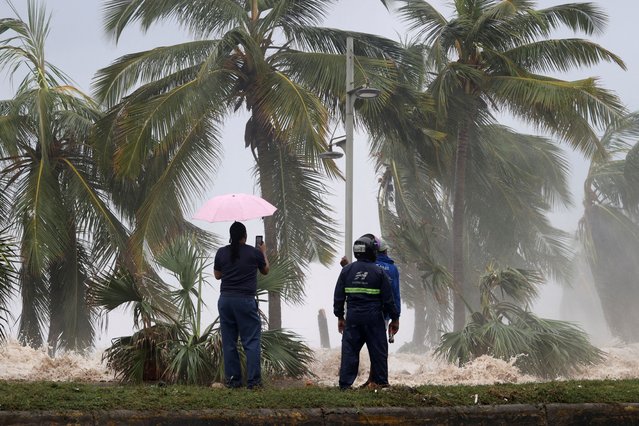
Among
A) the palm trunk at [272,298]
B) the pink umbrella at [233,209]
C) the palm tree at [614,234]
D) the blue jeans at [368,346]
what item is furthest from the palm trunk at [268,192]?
the palm tree at [614,234]

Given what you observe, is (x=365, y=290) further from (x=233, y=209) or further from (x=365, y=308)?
(x=233, y=209)

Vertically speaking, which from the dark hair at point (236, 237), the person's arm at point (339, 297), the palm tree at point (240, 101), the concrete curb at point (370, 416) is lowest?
the concrete curb at point (370, 416)

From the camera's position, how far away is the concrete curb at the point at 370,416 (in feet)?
26.4

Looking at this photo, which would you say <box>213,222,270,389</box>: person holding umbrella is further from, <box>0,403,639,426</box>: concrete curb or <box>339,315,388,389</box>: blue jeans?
<box>0,403,639,426</box>: concrete curb

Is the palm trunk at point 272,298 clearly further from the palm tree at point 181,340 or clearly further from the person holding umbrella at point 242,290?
the person holding umbrella at point 242,290

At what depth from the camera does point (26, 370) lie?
17188mm

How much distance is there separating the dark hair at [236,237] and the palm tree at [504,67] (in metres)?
13.1

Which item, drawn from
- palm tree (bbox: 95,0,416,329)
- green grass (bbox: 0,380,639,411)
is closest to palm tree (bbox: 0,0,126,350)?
palm tree (bbox: 95,0,416,329)

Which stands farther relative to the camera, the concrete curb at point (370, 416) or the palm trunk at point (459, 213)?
the palm trunk at point (459, 213)

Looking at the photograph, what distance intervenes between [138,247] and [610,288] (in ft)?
78.6

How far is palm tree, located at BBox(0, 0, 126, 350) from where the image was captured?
73.7 feet

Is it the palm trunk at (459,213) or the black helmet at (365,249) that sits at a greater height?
the palm trunk at (459,213)

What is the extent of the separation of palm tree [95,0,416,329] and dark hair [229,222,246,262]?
8765 millimetres

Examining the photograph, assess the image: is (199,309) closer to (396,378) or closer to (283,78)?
(396,378)
